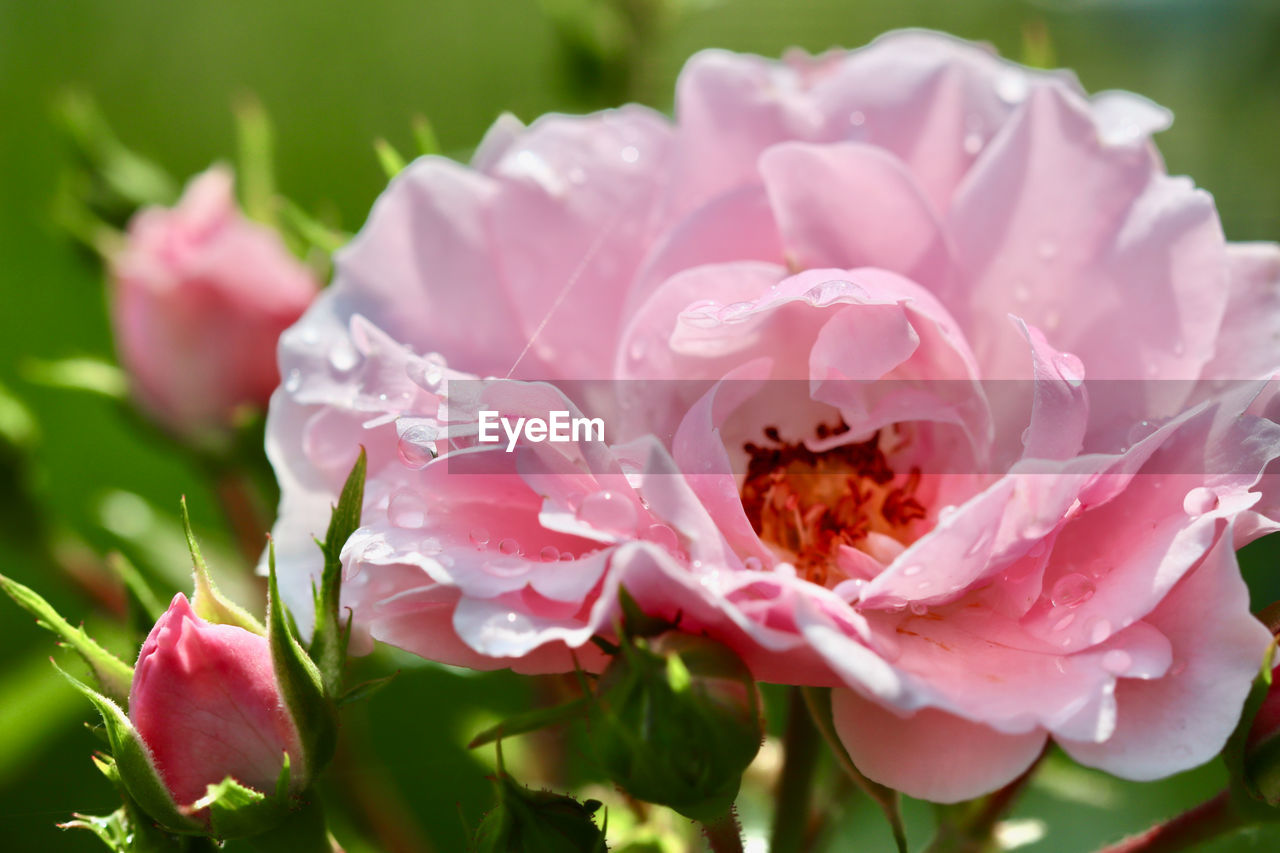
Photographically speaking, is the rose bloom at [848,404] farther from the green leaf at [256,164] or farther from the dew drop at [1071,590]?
the green leaf at [256,164]

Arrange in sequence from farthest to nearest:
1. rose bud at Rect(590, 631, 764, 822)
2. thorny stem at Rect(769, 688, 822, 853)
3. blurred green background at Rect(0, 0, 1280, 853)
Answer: blurred green background at Rect(0, 0, 1280, 853), thorny stem at Rect(769, 688, 822, 853), rose bud at Rect(590, 631, 764, 822)

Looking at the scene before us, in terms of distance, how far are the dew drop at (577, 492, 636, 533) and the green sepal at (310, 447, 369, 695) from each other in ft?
0.20

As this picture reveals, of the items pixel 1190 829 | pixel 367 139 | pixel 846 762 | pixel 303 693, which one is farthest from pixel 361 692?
pixel 367 139

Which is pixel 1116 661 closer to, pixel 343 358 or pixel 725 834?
pixel 725 834

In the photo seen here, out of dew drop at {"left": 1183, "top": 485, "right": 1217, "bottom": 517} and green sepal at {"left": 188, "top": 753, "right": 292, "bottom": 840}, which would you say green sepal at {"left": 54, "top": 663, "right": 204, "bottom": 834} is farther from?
dew drop at {"left": 1183, "top": 485, "right": 1217, "bottom": 517}

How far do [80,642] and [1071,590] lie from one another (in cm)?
28

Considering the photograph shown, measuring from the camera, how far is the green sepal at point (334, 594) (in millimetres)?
317

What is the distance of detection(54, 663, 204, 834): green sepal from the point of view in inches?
11.6

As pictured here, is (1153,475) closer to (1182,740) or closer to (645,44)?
(1182,740)

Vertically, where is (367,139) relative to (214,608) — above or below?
below

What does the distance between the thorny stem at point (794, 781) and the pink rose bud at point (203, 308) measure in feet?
1.10

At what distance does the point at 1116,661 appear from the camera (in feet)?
0.96

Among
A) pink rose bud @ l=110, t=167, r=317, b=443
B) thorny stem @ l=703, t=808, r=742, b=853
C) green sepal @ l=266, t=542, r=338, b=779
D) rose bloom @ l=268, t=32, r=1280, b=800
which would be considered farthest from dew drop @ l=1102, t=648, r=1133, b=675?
pink rose bud @ l=110, t=167, r=317, b=443

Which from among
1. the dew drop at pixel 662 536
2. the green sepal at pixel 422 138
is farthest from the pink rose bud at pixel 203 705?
the green sepal at pixel 422 138
